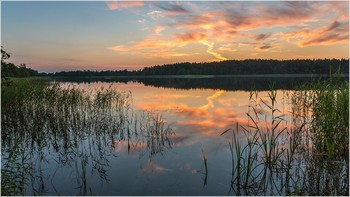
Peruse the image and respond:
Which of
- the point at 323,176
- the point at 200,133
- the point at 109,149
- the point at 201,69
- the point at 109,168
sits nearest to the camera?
the point at 323,176

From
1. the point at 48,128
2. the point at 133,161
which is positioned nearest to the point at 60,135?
the point at 48,128

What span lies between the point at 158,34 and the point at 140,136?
29.6 ft

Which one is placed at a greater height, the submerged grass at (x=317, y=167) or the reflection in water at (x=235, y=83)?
the reflection in water at (x=235, y=83)

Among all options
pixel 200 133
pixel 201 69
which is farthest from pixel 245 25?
pixel 201 69

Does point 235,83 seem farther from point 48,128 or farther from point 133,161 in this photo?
point 133,161

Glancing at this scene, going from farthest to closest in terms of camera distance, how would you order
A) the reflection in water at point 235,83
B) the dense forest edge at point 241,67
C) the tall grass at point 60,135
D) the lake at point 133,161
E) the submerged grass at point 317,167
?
the dense forest edge at point 241,67
the reflection in water at point 235,83
the tall grass at point 60,135
the lake at point 133,161
the submerged grass at point 317,167

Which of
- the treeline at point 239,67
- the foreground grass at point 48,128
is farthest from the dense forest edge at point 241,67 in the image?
the foreground grass at point 48,128

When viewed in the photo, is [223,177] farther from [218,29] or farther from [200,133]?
[218,29]

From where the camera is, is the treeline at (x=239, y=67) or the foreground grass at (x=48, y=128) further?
the treeline at (x=239, y=67)

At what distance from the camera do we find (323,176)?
597 cm

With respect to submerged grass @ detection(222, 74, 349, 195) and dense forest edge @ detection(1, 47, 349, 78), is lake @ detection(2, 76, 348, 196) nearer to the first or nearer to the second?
submerged grass @ detection(222, 74, 349, 195)

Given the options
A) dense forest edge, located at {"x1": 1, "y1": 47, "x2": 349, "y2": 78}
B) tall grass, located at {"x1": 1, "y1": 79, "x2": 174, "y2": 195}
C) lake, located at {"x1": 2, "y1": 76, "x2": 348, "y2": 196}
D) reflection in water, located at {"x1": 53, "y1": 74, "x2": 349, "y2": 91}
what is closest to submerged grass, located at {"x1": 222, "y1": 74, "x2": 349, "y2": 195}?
lake, located at {"x1": 2, "y1": 76, "x2": 348, "y2": 196}

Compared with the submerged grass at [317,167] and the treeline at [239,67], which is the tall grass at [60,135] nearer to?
the submerged grass at [317,167]

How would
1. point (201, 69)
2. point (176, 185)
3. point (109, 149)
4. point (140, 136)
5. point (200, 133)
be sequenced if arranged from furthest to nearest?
point (201, 69) < point (200, 133) < point (140, 136) < point (109, 149) < point (176, 185)
